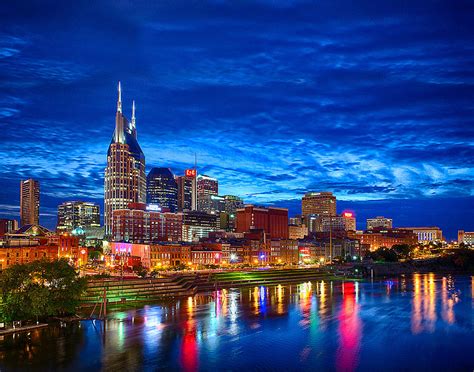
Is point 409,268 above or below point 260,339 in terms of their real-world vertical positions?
below

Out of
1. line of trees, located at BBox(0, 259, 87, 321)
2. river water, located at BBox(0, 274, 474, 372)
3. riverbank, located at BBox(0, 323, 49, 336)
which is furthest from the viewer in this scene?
line of trees, located at BBox(0, 259, 87, 321)

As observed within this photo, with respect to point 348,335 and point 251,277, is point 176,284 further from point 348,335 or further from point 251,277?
point 348,335

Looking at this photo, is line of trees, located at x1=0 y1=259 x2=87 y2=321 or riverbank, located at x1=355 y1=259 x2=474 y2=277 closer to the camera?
line of trees, located at x1=0 y1=259 x2=87 y2=321

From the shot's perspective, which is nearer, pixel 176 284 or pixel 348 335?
pixel 348 335

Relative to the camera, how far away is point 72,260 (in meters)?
133

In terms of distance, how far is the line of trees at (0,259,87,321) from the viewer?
60781 mm

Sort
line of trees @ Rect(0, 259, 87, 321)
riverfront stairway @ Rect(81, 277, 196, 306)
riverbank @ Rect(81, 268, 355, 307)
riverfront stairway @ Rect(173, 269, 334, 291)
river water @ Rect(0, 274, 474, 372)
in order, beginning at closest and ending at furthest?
river water @ Rect(0, 274, 474, 372)
line of trees @ Rect(0, 259, 87, 321)
riverfront stairway @ Rect(81, 277, 196, 306)
riverbank @ Rect(81, 268, 355, 307)
riverfront stairway @ Rect(173, 269, 334, 291)

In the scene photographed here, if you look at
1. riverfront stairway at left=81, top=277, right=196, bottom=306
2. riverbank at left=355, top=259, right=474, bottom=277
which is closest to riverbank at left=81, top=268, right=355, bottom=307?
riverfront stairway at left=81, top=277, right=196, bottom=306

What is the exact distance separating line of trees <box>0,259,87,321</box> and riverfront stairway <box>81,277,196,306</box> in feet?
29.8

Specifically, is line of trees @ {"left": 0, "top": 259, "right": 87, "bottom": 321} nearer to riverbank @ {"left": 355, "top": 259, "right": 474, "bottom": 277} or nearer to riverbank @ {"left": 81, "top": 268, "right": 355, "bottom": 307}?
riverbank @ {"left": 81, "top": 268, "right": 355, "bottom": 307}

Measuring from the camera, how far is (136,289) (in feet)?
286

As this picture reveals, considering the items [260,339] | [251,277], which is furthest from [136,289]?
[251,277]

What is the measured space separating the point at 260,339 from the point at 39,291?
26.8 m

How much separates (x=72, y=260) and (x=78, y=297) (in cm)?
6943
